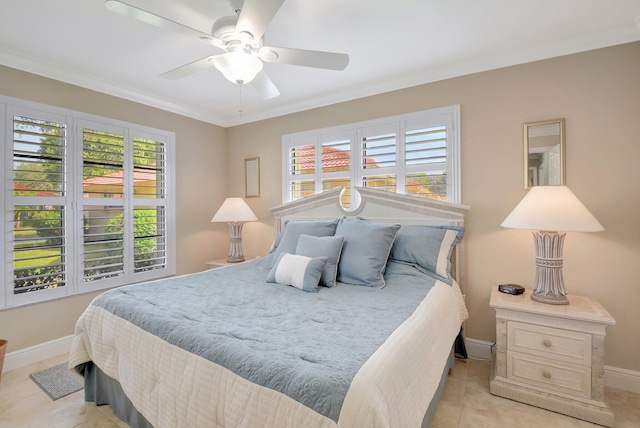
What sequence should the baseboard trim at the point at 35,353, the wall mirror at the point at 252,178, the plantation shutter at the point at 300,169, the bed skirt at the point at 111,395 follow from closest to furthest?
the bed skirt at the point at 111,395
the baseboard trim at the point at 35,353
the plantation shutter at the point at 300,169
the wall mirror at the point at 252,178

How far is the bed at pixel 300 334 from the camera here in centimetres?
105

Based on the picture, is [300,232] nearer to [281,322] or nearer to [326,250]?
[326,250]

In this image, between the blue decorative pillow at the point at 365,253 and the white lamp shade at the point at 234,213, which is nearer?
the blue decorative pillow at the point at 365,253

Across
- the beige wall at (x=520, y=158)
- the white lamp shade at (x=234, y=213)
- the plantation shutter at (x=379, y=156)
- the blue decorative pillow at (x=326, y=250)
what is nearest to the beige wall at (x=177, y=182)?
the beige wall at (x=520, y=158)

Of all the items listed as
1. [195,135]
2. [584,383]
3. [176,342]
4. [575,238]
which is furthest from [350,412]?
[195,135]

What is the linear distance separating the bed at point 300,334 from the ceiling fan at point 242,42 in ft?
4.18

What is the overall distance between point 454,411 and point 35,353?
10.8 feet

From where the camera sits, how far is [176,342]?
1414 millimetres

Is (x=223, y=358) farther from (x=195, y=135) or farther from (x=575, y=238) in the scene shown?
(x=195, y=135)

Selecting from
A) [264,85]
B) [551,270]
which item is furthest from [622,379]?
[264,85]

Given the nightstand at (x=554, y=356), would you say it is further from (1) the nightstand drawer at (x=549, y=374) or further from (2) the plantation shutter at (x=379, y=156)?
(2) the plantation shutter at (x=379, y=156)

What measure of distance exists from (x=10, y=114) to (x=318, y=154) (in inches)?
105

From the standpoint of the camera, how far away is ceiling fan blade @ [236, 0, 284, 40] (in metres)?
1.37

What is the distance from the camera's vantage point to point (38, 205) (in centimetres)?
265
